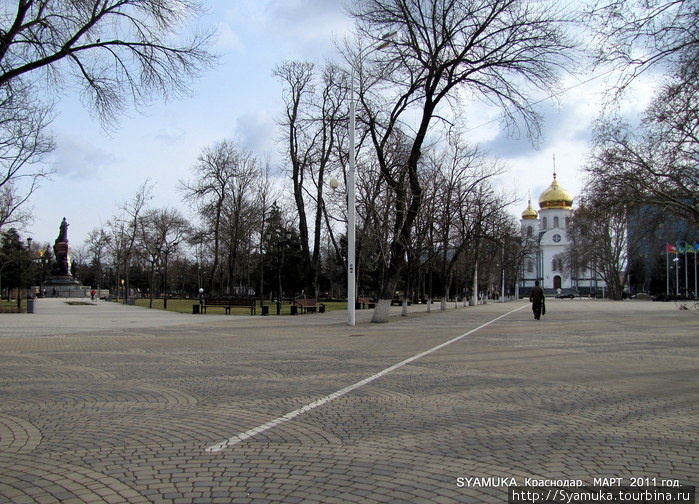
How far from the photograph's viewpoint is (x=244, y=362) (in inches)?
439

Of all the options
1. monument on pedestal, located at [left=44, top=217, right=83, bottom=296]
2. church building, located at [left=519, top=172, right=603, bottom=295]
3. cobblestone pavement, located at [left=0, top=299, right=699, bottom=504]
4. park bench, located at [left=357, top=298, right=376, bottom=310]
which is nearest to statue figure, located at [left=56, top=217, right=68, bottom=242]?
monument on pedestal, located at [left=44, top=217, right=83, bottom=296]

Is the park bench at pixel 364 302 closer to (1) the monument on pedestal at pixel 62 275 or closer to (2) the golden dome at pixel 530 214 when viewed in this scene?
(1) the monument on pedestal at pixel 62 275

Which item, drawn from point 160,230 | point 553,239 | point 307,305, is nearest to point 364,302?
point 307,305

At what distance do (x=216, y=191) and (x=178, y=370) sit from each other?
4178 centimetres

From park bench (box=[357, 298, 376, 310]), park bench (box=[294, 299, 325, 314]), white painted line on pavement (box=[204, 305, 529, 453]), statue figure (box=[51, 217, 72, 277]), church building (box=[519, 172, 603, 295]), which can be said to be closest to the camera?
white painted line on pavement (box=[204, 305, 529, 453])

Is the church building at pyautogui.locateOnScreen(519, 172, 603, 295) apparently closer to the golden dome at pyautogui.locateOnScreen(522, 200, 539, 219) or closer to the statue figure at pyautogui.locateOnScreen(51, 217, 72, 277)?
the golden dome at pyautogui.locateOnScreen(522, 200, 539, 219)

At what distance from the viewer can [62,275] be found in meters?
71.9

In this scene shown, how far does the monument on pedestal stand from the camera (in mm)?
69750

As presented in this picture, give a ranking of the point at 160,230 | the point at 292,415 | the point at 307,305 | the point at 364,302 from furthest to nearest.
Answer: the point at 160,230 < the point at 364,302 < the point at 307,305 < the point at 292,415

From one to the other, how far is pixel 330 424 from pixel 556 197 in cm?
12055

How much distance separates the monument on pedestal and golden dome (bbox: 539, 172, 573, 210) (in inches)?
3618

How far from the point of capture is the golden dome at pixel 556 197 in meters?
117

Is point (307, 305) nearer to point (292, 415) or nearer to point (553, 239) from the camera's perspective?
point (292, 415)

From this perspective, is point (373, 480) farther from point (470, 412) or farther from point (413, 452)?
point (470, 412)
